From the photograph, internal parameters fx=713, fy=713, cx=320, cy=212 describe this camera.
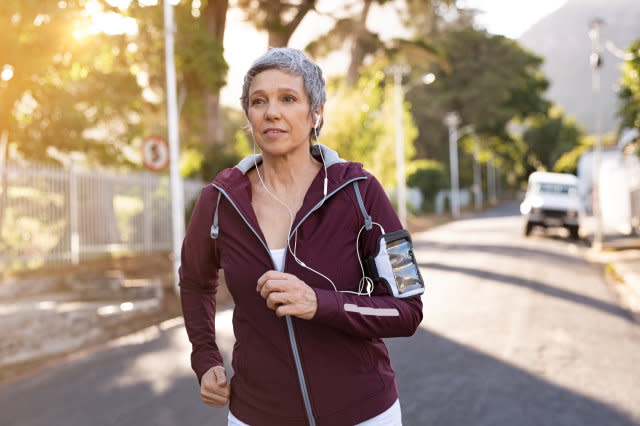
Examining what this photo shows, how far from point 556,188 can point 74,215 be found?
1922cm

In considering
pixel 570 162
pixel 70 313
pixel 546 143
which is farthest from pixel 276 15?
pixel 546 143

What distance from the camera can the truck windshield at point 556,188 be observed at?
1082 inches

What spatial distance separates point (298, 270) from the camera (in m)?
2.03

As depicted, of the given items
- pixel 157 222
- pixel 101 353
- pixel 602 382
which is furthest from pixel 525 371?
pixel 157 222

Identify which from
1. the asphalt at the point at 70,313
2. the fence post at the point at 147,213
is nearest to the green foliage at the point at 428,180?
the fence post at the point at 147,213

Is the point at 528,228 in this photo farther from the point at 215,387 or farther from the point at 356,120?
the point at 215,387

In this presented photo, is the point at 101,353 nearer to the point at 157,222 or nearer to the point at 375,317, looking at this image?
the point at 375,317

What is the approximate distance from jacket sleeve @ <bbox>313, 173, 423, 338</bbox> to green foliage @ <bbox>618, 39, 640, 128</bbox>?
17780mm

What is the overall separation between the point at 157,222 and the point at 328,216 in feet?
59.1

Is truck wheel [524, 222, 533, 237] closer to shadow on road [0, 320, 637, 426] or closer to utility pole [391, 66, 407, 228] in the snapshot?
utility pole [391, 66, 407, 228]

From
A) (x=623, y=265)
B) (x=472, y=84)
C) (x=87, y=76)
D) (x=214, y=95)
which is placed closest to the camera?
(x=87, y=76)

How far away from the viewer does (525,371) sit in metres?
7.13

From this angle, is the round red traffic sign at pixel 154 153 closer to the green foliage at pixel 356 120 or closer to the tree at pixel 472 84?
the green foliage at pixel 356 120

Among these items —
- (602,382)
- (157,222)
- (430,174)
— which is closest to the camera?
(602,382)
